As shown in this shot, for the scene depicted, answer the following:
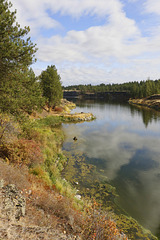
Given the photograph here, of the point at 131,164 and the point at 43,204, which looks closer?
the point at 43,204

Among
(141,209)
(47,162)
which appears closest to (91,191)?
(141,209)

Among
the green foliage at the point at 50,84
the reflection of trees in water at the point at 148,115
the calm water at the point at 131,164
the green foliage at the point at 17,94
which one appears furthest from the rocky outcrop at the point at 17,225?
the green foliage at the point at 50,84

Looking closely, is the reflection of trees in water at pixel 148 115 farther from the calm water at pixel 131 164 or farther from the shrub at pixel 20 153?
the shrub at pixel 20 153

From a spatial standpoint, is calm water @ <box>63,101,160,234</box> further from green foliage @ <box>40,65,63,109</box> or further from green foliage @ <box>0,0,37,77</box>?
green foliage @ <box>40,65,63,109</box>

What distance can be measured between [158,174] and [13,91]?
1851 centimetres

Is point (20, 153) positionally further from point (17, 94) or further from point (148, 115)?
point (148, 115)

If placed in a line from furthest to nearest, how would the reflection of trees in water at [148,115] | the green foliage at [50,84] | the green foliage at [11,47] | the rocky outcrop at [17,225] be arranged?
the green foliage at [50,84] → the reflection of trees in water at [148,115] → the green foliage at [11,47] → the rocky outcrop at [17,225]

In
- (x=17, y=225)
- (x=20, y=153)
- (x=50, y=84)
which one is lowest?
(x=17, y=225)

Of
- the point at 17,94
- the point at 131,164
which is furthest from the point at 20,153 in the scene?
the point at 131,164

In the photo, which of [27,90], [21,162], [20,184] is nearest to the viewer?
[20,184]

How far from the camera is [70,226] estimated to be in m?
7.09

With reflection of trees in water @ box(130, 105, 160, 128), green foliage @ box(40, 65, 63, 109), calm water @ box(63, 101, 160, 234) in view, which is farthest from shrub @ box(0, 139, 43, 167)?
green foliage @ box(40, 65, 63, 109)

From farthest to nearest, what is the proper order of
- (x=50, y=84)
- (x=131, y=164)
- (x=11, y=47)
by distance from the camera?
(x=50, y=84) → (x=131, y=164) → (x=11, y=47)

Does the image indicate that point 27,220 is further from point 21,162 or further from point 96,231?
point 21,162
